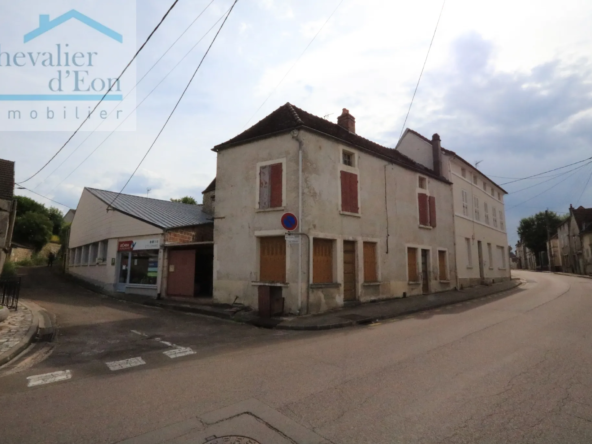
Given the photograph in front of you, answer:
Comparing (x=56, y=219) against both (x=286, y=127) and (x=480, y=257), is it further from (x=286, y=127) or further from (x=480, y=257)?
(x=480, y=257)

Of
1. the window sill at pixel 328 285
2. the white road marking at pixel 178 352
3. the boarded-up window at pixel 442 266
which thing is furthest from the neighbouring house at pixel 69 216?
the white road marking at pixel 178 352

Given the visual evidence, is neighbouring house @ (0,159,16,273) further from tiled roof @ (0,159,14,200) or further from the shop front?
the shop front

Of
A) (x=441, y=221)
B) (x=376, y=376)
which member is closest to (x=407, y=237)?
(x=441, y=221)

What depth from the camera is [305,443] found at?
10.3 ft

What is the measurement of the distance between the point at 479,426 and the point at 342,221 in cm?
992

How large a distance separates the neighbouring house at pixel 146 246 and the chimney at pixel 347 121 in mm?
8590

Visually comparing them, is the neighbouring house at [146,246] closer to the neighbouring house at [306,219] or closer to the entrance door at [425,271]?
the neighbouring house at [306,219]

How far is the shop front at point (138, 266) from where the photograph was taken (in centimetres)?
1678

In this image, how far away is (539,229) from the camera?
58.0 meters

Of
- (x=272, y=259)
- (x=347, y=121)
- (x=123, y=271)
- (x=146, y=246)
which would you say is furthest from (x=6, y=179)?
(x=347, y=121)

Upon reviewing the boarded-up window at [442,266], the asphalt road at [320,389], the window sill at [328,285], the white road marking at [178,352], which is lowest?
the white road marking at [178,352]

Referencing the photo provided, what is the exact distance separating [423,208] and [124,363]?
1539 cm

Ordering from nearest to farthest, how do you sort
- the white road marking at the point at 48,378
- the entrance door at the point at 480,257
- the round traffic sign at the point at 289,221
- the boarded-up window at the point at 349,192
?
the white road marking at the point at 48,378 → the round traffic sign at the point at 289,221 → the boarded-up window at the point at 349,192 → the entrance door at the point at 480,257

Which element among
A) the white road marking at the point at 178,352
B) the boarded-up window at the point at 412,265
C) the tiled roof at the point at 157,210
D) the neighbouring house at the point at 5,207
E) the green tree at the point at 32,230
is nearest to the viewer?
the white road marking at the point at 178,352
